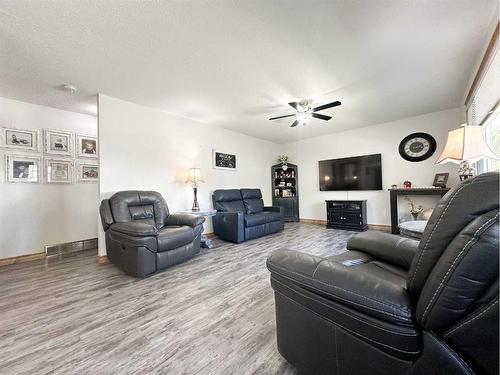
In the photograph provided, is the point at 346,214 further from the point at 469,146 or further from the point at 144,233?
the point at 144,233

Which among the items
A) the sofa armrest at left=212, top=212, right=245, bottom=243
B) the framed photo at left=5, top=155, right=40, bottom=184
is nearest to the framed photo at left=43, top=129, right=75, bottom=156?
the framed photo at left=5, top=155, right=40, bottom=184

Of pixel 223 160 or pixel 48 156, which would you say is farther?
pixel 223 160

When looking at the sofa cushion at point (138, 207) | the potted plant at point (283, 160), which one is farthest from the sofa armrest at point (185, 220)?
the potted plant at point (283, 160)

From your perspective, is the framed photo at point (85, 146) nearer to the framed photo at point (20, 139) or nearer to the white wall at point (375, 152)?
the framed photo at point (20, 139)

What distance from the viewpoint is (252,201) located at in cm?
511

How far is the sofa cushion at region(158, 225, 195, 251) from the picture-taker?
258 centimetres

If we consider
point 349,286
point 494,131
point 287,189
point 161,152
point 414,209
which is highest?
point 161,152

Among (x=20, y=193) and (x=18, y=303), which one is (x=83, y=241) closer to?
(x=20, y=193)

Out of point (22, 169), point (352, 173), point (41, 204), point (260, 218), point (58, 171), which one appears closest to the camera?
point (22, 169)

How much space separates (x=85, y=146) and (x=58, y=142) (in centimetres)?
40

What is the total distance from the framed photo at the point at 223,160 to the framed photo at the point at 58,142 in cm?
260

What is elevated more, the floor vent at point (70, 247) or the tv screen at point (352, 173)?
the tv screen at point (352, 173)

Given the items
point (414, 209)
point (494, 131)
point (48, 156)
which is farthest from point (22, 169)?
point (414, 209)

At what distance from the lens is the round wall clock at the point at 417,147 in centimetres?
439
